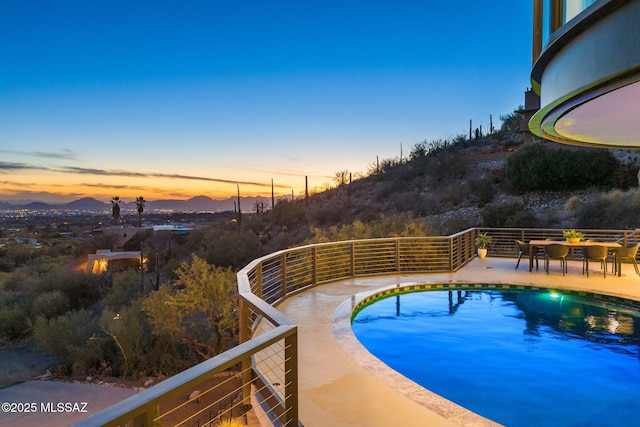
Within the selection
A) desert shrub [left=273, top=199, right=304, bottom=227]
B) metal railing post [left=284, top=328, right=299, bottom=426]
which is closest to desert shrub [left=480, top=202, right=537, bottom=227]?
desert shrub [left=273, top=199, right=304, bottom=227]

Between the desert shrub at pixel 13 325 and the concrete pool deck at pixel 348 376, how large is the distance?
1391 cm

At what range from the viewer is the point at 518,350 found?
5.66 metres

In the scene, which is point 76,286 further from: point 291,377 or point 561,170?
point 561,170

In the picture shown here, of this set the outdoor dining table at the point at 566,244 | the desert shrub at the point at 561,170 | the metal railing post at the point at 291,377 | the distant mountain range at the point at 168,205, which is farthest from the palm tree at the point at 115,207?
the metal railing post at the point at 291,377

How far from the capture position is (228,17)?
13.6 metres

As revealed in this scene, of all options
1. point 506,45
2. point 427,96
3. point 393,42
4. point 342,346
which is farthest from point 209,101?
point 342,346


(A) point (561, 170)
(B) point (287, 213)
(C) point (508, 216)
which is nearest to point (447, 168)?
(A) point (561, 170)

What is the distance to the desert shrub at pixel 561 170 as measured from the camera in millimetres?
22594

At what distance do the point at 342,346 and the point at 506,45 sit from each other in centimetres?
1795

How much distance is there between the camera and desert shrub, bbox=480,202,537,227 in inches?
742

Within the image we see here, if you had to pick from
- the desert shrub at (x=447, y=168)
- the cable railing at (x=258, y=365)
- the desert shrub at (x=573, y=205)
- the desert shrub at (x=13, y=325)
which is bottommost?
the desert shrub at (x=13, y=325)

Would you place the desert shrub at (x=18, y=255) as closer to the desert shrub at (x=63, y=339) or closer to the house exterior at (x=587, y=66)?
the desert shrub at (x=63, y=339)

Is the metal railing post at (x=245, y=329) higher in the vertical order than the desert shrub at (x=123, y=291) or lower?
higher

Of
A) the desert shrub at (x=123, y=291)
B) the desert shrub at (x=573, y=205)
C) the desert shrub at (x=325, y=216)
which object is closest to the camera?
the desert shrub at (x=123, y=291)
